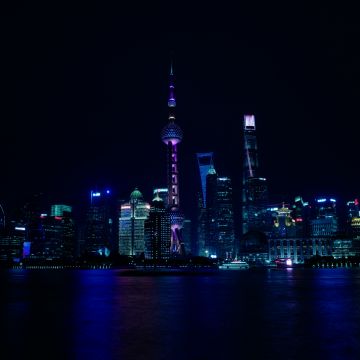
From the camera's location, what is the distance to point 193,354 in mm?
27500

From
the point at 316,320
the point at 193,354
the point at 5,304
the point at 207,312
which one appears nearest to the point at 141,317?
the point at 207,312

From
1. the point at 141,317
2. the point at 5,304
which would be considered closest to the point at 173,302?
the point at 141,317

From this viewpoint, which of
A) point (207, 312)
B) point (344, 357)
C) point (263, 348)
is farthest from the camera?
point (207, 312)

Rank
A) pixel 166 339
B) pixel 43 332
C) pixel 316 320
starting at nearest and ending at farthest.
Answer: pixel 166 339, pixel 43 332, pixel 316 320

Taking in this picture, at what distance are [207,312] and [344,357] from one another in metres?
23.2

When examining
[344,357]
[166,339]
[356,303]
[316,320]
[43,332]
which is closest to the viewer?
[344,357]

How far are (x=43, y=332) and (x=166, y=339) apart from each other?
30.6 ft

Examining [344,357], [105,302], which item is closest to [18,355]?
[344,357]

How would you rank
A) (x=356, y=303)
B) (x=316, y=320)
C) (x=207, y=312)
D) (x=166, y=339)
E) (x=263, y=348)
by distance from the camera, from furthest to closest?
(x=356, y=303)
(x=207, y=312)
(x=316, y=320)
(x=166, y=339)
(x=263, y=348)

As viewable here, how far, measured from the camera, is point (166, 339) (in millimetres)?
32594

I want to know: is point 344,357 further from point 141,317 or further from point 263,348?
point 141,317

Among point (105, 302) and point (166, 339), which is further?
point (105, 302)

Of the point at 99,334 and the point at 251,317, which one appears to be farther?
the point at 251,317

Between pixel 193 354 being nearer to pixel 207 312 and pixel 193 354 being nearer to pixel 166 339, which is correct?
pixel 166 339
